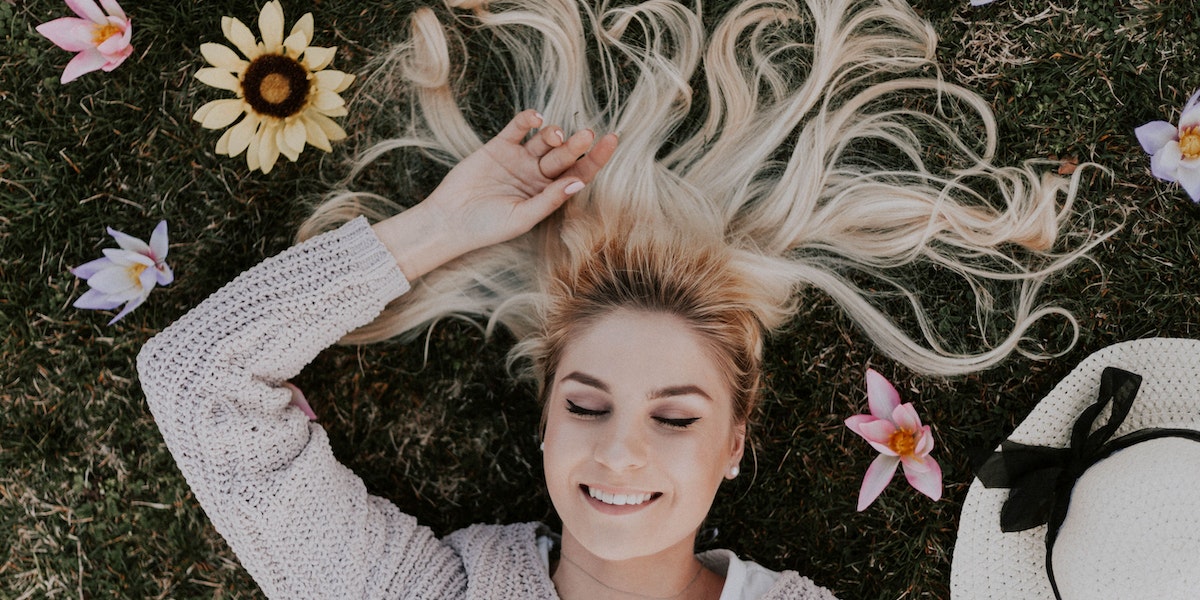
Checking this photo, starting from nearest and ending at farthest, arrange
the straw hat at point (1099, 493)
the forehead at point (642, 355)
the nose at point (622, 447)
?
the straw hat at point (1099, 493) < the nose at point (622, 447) < the forehead at point (642, 355)

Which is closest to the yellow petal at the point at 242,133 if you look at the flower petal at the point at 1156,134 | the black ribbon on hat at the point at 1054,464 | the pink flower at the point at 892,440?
the pink flower at the point at 892,440

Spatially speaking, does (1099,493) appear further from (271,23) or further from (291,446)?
(271,23)

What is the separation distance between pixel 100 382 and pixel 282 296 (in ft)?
2.48

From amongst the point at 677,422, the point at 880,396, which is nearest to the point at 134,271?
the point at 677,422

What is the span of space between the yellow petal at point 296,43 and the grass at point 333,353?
17cm

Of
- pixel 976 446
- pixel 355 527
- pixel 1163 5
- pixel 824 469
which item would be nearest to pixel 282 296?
pixel 355 527

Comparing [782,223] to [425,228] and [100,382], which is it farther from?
[100,382]

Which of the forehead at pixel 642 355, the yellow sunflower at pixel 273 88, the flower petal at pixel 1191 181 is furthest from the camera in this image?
the yellow sunflower at pixel 273 88

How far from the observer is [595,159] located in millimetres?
2330

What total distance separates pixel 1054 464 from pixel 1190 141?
87cm

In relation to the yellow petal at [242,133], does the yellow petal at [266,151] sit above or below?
below

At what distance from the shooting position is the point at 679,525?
207 cm

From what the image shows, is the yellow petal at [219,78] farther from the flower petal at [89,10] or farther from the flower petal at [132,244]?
the flower petal at [132,244]

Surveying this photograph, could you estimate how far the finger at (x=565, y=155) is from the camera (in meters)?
2.25
